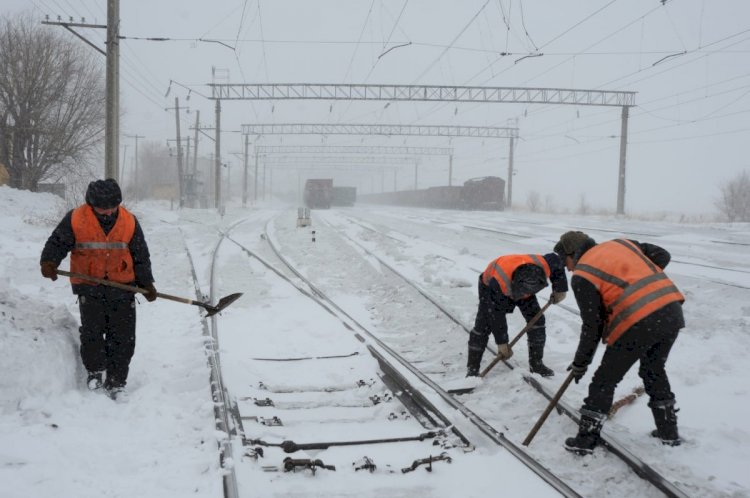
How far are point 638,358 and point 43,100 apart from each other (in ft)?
89.5

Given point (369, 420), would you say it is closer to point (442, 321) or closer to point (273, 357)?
point (273, 357)

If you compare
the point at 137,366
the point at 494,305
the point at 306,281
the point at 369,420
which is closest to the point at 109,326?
the point at 137,366

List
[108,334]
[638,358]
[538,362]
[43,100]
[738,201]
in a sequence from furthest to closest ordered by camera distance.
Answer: [738,201]
[43,100]
[538,362]
[108,334]
[638,358]

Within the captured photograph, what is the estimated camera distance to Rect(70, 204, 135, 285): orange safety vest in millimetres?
4180

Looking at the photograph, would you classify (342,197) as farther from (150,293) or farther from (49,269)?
(49,269)

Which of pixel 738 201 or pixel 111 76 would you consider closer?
pixel 111 76

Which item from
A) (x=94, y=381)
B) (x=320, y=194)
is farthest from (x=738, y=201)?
(x=94, y=381)

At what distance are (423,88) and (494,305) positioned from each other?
2537 centimetres

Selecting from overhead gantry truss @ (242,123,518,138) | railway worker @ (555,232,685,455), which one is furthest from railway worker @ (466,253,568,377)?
overhead gantry truss @ (242,123,518,138)

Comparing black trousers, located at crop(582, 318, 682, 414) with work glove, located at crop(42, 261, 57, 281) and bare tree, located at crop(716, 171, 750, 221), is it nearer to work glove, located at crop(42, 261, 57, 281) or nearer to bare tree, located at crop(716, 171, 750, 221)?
work glove, located at crop(42, 261, 57, 281)

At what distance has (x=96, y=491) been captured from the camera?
2.95m

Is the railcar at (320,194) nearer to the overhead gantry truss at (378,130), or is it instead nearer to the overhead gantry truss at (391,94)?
the overhead gantry truss at (378,130)

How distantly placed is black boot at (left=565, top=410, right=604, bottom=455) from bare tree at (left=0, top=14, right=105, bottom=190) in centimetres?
2703

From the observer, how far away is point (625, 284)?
11.7 feet
